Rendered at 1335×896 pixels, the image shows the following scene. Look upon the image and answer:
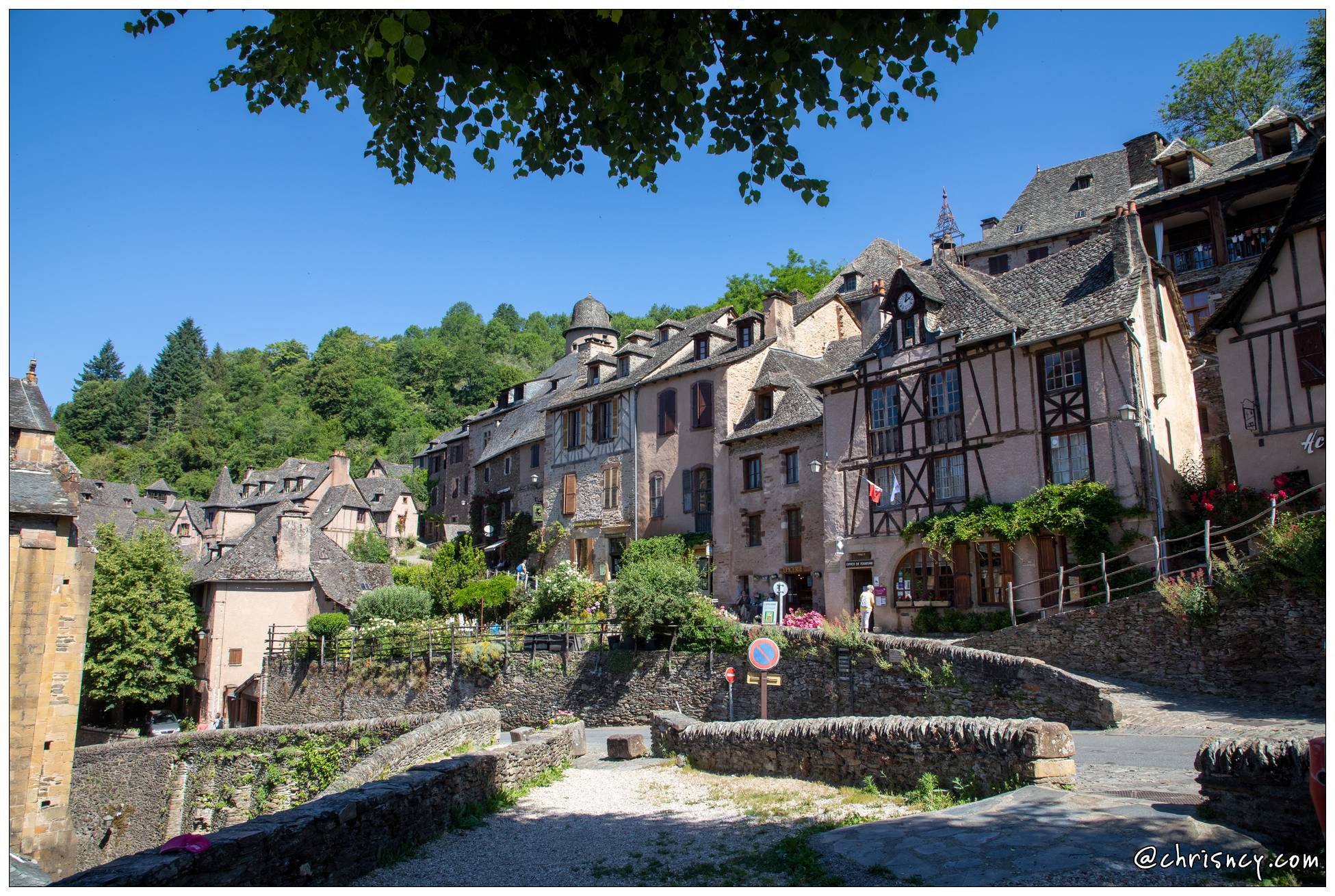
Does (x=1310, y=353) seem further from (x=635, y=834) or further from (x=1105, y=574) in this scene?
(x=635, y=834)

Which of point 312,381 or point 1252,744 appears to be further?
point 312,381

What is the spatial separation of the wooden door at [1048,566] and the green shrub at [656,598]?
27.7 feet

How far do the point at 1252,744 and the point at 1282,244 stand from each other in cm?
1759

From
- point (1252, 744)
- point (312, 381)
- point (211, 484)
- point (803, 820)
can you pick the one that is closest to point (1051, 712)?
point (803, 820)

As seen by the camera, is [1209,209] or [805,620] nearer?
[805,620]

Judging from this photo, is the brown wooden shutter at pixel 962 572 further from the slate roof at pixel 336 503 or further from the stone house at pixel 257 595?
the slate roof at pixel 336 503

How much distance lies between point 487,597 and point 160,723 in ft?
44.9

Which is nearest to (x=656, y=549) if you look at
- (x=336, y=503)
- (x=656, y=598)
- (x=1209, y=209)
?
(x=656, y=598)

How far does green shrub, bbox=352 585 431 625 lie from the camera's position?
33.5 metres

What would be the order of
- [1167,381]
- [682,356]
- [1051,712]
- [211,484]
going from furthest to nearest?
[211,484] < [682,356] < [1167,381] < [1051,712]

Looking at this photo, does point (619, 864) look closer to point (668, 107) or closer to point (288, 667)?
point (668, 107)

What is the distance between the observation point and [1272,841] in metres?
5.77

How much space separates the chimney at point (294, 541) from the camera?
37375 millimetres

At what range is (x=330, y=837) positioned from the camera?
7848mm
